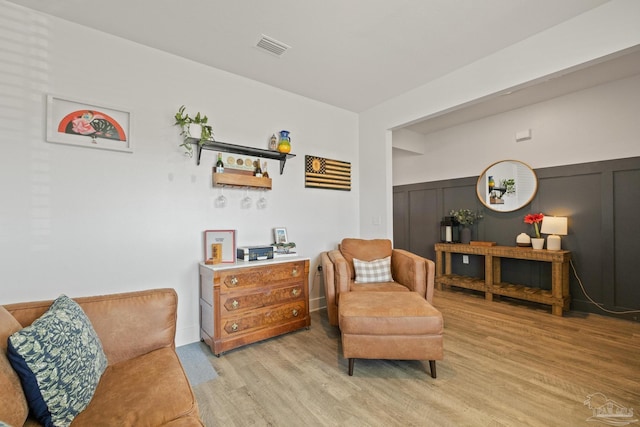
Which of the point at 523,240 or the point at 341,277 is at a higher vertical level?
the point at 523,240

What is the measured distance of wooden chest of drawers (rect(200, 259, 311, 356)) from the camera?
7.52ft

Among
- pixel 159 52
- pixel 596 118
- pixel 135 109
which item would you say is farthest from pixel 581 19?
pixel 135 109

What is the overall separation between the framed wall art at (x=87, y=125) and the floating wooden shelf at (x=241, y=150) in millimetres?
520

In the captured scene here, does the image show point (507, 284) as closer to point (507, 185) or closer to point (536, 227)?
point (536, 227)

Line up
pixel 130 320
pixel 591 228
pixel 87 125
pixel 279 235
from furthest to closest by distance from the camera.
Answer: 1. pixel 591 228
2. pixel 279 235
3. pixel 87 125
4. pixel 130 320

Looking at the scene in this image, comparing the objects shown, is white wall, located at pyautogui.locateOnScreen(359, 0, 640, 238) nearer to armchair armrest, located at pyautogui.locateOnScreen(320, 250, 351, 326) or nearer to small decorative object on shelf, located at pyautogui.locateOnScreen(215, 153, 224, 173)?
armchair armrest, located at pyautogui.locateOnScreen(320, 250, 351, 326)

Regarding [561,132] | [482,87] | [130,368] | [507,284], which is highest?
[482,87]

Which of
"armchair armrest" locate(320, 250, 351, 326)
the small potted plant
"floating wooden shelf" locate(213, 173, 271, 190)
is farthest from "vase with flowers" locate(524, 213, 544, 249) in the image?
the small potted plant

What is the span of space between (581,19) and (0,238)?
171 inches

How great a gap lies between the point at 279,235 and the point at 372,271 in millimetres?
1062

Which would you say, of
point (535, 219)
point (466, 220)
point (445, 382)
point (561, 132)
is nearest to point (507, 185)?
point (535, 219)

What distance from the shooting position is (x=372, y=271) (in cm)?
284

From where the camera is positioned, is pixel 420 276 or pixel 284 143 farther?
pixel 284 143

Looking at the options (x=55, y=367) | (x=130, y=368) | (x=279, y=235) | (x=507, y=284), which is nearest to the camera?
(x=55, y=367)
